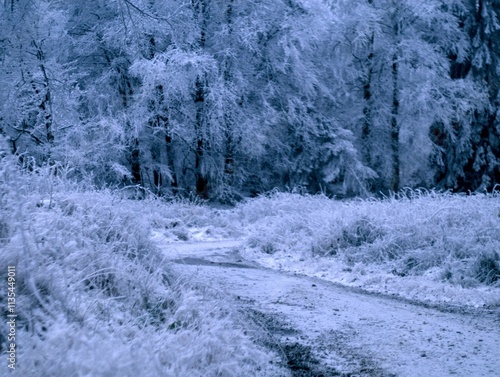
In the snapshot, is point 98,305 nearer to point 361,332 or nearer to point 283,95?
point 361,332

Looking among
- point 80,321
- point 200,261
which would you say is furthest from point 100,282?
point 200,261

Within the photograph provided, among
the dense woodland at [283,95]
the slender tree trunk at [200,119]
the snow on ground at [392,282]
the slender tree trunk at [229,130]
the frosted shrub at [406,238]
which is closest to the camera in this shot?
the snow on ground at [392,282]

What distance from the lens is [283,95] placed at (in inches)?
806

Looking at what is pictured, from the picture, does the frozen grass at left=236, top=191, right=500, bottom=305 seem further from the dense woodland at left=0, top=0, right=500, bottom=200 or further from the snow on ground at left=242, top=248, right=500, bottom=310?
the dense woodland at left=0, top=0, right=500, bottom=200

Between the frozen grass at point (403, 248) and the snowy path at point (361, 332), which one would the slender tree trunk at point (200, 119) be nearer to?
the frozen grass at point (403, 248)

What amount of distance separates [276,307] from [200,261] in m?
3.46

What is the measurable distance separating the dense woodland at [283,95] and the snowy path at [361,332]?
10.4m

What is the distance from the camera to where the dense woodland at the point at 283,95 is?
17469 millimetres

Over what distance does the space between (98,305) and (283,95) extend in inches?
694

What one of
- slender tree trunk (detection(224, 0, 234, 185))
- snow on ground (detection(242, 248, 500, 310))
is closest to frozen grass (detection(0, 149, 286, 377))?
snow on ground (detection(242, 248, 500, 310))

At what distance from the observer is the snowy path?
3867 mm

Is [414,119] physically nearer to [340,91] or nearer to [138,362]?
[340,91]

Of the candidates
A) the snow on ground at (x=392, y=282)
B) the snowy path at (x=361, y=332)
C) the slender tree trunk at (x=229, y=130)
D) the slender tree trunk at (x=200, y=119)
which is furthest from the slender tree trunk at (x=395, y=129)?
the snowy path at (x=361, y=332)

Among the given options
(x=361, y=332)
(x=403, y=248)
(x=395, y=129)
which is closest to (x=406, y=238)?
(x=403, y=248)
